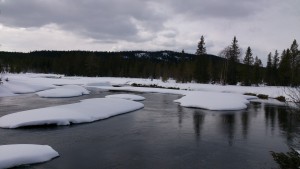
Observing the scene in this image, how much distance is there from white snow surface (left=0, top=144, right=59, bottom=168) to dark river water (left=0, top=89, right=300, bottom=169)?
1.19 feet

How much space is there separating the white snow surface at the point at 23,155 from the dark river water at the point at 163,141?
1.19ft

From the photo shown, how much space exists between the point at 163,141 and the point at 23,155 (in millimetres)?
6802

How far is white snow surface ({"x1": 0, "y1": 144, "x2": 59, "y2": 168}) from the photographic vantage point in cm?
1057

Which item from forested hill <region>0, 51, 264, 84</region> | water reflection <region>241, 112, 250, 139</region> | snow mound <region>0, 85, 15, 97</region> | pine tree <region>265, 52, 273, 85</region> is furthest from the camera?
pine tree <region>265, 52, 273, 85</region>

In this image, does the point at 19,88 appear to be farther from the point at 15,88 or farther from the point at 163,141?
the point at 163,141

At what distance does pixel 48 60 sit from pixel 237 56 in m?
102

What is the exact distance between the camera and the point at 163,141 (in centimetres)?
1512

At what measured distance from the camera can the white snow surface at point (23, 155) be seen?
416 inches

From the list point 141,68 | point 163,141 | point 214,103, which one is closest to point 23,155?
point 163,141

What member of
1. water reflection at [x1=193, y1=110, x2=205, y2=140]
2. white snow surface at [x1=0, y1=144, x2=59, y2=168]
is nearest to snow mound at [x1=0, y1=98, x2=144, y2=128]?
white snow surface at [x1=0, y1=144, x2=59, y2=168]

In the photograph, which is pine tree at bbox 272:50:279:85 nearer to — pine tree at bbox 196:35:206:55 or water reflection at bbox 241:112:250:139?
pine tree at bbox 196:35:206:55

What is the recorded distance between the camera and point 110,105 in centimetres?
2531

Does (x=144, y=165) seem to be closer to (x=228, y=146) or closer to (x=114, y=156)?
(x=114, y=156)

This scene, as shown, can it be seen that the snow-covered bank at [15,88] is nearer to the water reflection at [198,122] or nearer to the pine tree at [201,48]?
the water reflection at [198,122]
